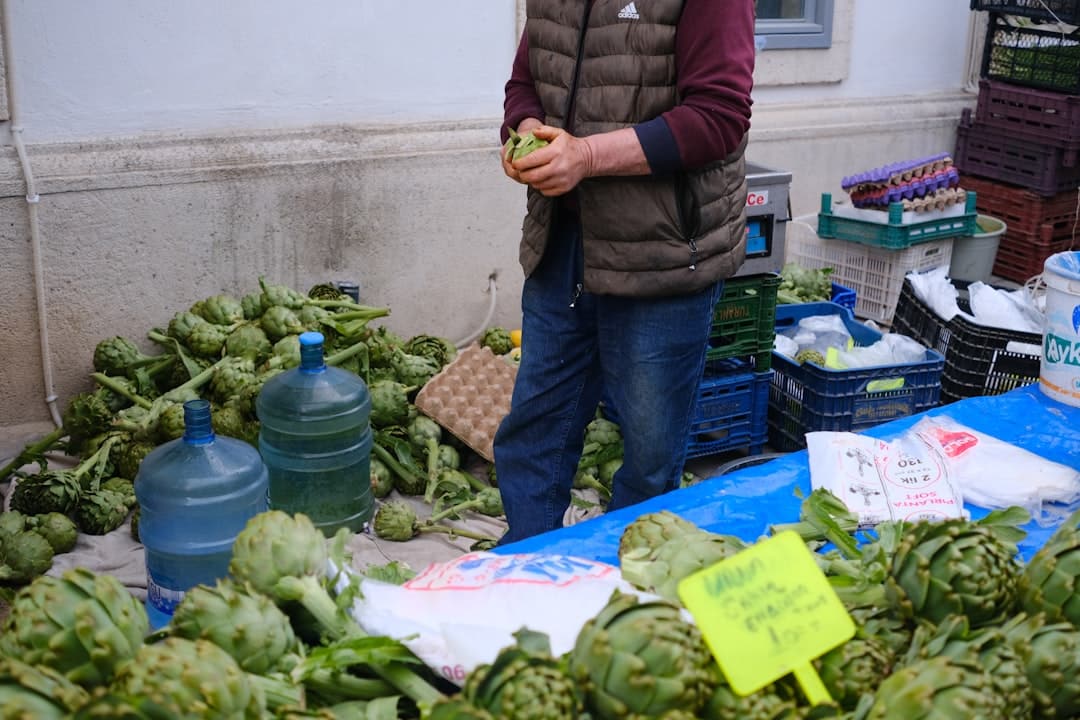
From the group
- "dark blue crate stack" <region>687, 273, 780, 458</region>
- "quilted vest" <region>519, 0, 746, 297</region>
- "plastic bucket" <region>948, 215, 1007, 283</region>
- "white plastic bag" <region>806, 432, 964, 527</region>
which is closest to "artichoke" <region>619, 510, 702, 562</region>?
"white plastic bag" <region>806, 432, 964, 527</region>

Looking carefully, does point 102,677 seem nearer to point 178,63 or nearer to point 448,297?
point 178,63

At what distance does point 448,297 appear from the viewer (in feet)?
17.1

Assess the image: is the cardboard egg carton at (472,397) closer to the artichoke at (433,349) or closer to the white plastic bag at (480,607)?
the artichoke at (433,349)

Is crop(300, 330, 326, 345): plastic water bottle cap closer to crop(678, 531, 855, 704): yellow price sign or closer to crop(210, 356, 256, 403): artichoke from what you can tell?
crop(210, 356, 256, 403): artichoke

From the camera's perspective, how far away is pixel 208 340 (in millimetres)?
4168

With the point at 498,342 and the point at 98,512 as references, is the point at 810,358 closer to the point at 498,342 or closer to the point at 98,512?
the point at 498,342

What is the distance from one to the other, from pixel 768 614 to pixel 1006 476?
133cm

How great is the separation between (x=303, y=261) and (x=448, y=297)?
29.4 inches

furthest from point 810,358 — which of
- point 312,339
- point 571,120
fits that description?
point 312,339

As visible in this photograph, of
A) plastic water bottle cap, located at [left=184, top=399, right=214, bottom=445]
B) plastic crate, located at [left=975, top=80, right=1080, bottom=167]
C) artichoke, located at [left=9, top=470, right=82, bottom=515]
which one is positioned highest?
plastic crate, located at [left=975, top=80, right=1080, bottom=167]

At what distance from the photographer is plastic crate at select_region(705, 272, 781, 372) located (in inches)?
163

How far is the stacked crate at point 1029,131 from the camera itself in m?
6.21

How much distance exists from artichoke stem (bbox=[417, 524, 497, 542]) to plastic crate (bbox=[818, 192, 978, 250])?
2.94 m

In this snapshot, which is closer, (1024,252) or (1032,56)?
(1032,56)
